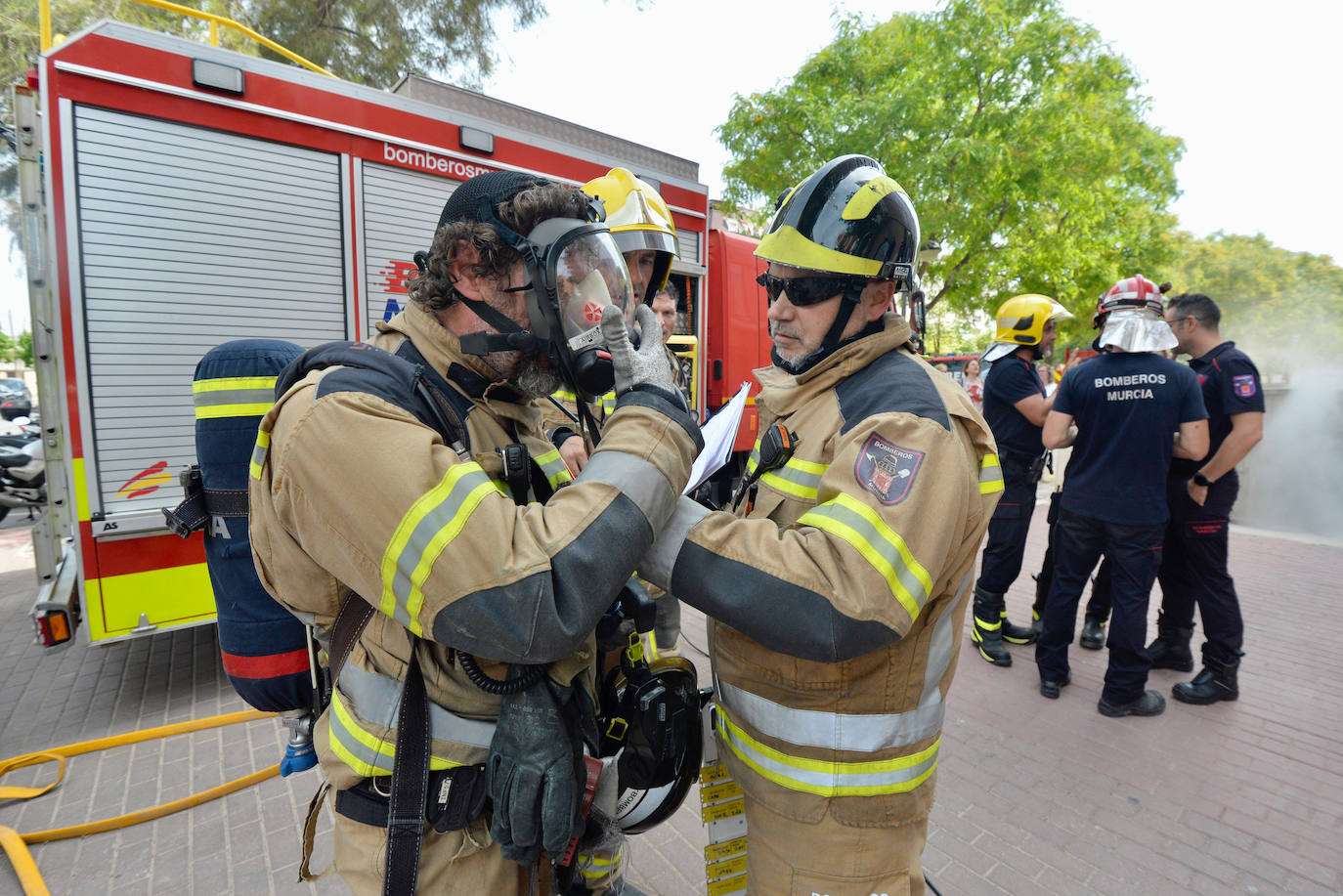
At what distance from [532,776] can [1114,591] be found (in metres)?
3.76

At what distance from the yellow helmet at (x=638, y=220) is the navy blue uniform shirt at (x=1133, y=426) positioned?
7.99 feet

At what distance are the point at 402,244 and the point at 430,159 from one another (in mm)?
585

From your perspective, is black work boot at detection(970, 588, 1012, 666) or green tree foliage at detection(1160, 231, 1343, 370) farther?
green tree foliage at detection(1160, 231, 1343, 370)

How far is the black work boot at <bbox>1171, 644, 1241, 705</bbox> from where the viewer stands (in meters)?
4.05

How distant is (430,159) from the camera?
4320 mm

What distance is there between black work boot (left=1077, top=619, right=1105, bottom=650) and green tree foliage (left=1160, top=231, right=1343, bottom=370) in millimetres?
27065

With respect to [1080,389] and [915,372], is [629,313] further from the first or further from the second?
[1080,389]

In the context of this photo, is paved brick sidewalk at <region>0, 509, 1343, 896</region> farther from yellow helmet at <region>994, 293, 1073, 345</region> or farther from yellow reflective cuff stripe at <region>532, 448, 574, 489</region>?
yellow helmet at <region>994, 293, 1073, 345</region>

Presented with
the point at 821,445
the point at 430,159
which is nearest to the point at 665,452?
the point at 821,445

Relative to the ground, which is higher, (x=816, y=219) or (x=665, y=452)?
(x=816, y=219)

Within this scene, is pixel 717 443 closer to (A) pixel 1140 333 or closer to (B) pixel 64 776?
(A) pixel 1140 333

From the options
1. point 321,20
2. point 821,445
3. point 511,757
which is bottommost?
point 511,757

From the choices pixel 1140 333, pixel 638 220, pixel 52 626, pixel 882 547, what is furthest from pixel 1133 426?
pixel 52 626

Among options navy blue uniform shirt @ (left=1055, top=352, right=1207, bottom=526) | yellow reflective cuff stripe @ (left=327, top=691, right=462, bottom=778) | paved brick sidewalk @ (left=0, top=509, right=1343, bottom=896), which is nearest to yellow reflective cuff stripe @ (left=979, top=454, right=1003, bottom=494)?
yellow reflective cuff stripe @ (left=327, top=691, right=462, bottom=778)
